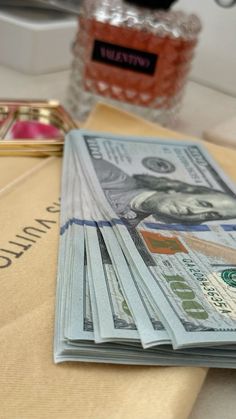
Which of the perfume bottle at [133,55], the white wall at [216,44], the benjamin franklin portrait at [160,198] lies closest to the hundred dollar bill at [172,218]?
the benjamin franklin portrait at [160,198]

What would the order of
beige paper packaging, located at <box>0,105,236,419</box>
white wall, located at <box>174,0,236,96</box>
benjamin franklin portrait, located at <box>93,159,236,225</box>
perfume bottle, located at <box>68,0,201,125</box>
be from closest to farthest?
beige paper packaging, located at <box>0,105,236,419</box>, benjamin franklin portrait, located at <box>93,159,236,225</box>, perfume bottle, located at <box>68,0,201,125</box>, white wall, located at <box>174,0,236,96</box>

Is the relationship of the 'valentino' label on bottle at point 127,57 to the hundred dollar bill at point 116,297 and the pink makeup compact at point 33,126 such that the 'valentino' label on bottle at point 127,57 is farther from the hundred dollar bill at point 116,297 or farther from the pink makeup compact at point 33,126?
the hundred dollar bill at point 116,297

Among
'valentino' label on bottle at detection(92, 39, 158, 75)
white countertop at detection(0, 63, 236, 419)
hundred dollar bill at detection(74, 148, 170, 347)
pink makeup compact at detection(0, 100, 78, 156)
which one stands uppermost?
'valentino' label on bottle at detection(92, 39, 158, 75)

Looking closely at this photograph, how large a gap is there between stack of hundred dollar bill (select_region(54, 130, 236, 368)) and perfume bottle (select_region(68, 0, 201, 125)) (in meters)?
0.11

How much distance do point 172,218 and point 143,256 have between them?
63 millimetres

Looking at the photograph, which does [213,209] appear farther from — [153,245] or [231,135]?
[231,135]

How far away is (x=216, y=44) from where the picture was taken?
0.74m

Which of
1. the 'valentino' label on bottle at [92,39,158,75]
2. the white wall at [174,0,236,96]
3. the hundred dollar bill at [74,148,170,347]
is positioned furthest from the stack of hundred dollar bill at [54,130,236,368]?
the white wall at [174,0,236,96]

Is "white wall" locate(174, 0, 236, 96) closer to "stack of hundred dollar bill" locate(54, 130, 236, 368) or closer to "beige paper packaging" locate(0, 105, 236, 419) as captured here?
"stack of hundred dollar bill" locate(54, 130, 236, 368)

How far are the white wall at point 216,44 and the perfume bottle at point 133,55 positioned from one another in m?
0.15

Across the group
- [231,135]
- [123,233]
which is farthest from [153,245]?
[231,135]

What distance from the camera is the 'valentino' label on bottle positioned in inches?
22.0

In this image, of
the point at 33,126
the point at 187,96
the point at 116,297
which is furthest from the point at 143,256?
the point at 187,96

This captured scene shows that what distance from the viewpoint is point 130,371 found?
0.83 ft
